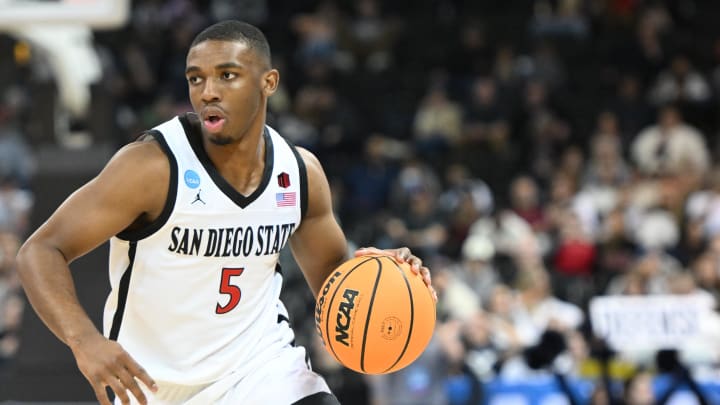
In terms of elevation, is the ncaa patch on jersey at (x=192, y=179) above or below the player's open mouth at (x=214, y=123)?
below

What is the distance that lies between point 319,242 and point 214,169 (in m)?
0.61

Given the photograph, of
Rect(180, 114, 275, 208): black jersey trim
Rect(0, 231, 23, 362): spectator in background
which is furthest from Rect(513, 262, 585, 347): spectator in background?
Rect(180, 114, 275, 208): black jersey trim

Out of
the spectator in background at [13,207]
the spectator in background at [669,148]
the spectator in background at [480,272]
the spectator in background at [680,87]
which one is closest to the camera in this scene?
the spectator in background at [480,272]

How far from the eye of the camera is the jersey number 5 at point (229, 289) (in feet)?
13.2

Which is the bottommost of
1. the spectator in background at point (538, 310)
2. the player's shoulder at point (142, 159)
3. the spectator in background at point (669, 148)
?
the spectator in background at point (538, 310)

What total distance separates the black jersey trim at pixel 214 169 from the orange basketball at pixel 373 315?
0.45 m

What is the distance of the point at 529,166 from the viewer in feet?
44.8

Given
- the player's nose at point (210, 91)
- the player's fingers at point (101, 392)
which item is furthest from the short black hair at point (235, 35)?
the player's fingers at point (101, 392)

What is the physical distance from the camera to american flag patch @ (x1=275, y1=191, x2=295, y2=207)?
4184mm

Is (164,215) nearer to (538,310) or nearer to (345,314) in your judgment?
(345,314)

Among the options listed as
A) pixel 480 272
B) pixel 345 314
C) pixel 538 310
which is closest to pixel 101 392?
pixel 345 314

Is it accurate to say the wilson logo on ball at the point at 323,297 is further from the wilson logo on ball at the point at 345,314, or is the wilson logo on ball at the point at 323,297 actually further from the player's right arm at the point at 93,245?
the player's right arm at the point at 93,245

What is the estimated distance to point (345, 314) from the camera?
411 cm

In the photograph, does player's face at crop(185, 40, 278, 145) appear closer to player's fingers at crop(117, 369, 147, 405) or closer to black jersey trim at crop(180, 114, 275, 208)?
black jersey trim at crop(180, 114, 275, 208)
